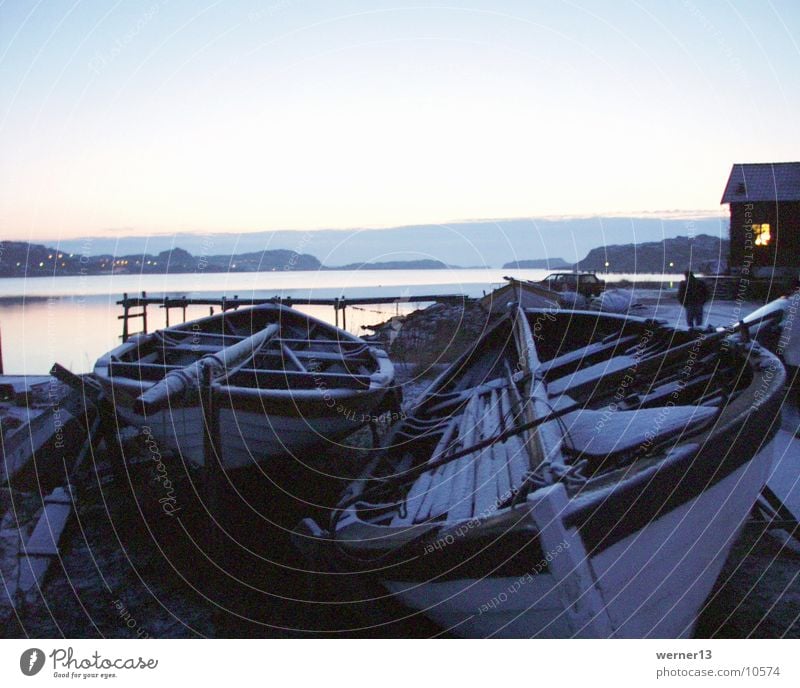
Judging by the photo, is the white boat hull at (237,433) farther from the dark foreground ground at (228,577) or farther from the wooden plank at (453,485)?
the wooden plank at (453,485)

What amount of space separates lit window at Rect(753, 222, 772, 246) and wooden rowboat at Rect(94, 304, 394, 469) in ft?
75.7

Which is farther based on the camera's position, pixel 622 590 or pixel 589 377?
pixel 589 377

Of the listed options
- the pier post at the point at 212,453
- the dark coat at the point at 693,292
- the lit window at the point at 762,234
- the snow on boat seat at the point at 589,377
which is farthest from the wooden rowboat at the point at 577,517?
the lit window at the point at 762,234

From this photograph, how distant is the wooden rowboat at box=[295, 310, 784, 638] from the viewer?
12.5 feet

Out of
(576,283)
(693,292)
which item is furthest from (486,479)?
(576,283)

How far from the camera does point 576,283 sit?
2798 cm

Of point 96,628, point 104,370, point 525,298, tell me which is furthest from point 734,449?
point 525,298

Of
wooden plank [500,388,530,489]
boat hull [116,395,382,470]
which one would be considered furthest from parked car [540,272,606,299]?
wooden plank [500,388,530,489]

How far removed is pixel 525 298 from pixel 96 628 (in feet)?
60.8

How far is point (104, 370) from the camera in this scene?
348 inches

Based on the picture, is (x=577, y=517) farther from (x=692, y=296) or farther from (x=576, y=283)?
(x=576, y=283)

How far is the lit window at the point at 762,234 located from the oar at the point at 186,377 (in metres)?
26.2

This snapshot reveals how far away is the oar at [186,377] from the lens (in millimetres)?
5628

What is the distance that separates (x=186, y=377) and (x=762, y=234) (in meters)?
28.5
